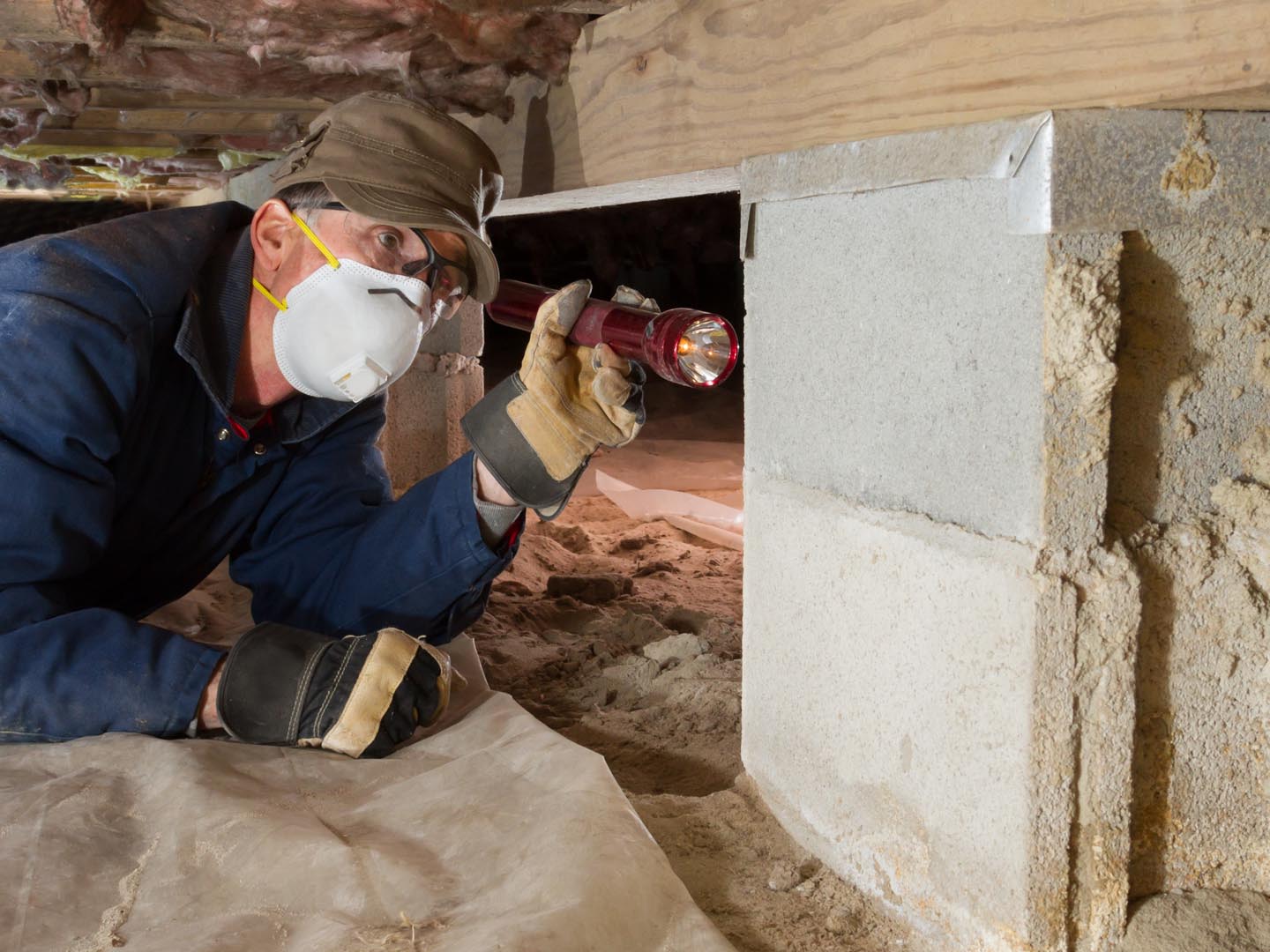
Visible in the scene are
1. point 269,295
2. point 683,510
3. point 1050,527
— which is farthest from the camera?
point 683,510

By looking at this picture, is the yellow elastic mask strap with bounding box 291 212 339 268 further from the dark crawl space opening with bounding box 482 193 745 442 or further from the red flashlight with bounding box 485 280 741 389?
the dark crawl space opening with bounding box 482 193 745 442

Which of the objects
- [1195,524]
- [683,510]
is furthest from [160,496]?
[683,510]

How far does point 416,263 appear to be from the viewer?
221cm

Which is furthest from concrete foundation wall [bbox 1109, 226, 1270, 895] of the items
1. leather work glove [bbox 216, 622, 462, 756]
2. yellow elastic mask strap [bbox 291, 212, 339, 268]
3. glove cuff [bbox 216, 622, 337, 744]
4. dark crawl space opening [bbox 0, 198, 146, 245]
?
dark crawl space opening [bbox 0, 198, 146, 245]

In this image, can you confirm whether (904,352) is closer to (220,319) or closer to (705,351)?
(705,351)

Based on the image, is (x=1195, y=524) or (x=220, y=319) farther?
(x=220, y=319)

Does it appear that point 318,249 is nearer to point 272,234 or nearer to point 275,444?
point 272,234

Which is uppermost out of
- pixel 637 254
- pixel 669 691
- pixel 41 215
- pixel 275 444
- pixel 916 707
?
pixel 41 215

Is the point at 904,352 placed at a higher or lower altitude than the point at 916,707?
higher

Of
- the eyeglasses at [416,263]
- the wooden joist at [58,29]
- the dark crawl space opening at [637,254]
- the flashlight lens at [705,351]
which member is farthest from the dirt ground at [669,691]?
the dark crawl space opening at [637,254]

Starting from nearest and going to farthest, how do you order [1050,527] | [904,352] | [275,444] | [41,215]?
[1050,527]
[904,352]
[275,444]
[41,215]

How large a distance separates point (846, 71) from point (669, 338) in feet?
1.76

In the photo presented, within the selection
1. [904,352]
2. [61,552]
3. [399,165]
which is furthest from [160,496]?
[904,352]

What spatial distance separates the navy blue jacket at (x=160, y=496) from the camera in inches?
73.1
